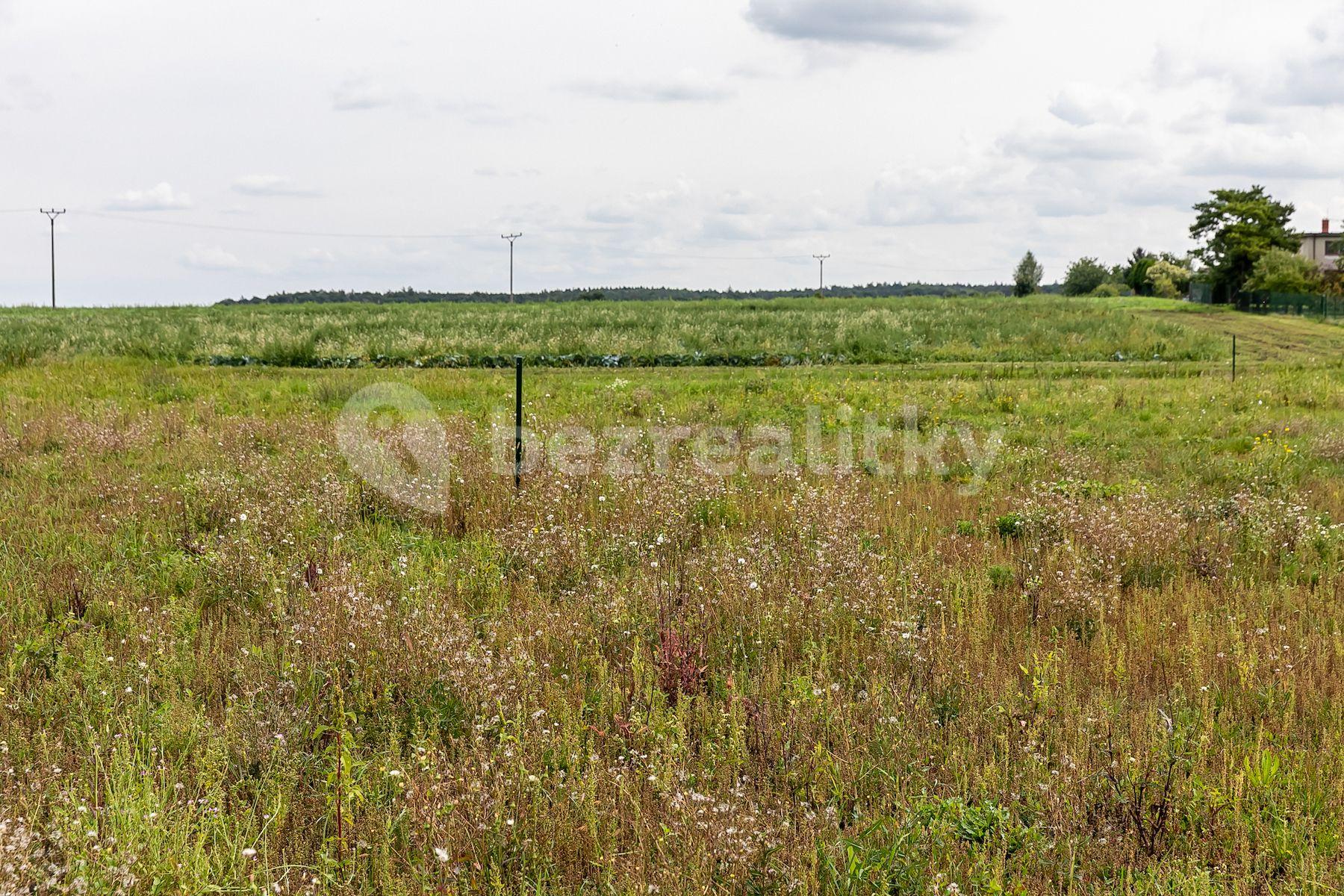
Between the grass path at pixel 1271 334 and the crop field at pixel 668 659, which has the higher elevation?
the grass path at pixel 1271 334

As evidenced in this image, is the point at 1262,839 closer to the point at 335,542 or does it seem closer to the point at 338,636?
the point at 338,636

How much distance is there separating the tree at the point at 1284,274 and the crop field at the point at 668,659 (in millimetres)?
62143

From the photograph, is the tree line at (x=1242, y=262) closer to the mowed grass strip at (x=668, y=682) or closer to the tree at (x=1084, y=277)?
→ the tree at (x=1084, y=277)

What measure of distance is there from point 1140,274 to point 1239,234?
21.7m

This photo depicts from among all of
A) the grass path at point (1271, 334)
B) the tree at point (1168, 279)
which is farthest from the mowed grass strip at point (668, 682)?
the tree at point (1168, 279)

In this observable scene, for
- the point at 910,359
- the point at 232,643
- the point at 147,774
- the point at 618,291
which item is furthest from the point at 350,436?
the point at 618,291

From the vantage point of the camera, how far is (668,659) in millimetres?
6422

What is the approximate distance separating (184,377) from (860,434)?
1533 cm

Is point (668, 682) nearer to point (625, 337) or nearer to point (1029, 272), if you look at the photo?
point (625, 337)

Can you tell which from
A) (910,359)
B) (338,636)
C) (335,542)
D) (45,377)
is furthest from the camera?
(910,359)

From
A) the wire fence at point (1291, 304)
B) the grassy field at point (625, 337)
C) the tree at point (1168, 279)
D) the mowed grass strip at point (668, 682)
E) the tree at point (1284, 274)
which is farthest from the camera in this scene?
the tree at point (1168, 279)

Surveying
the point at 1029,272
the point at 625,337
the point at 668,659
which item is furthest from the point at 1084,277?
the point at 668,659

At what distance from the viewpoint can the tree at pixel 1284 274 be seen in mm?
67812

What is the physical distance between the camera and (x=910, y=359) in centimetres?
3080
